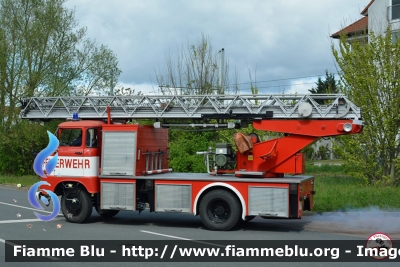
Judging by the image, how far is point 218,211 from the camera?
1369 centimetres

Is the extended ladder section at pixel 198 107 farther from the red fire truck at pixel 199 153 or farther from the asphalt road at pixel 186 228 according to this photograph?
the asphalt road at pixel 186 228

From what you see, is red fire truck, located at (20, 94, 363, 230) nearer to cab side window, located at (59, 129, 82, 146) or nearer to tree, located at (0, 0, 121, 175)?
cab side window, located at (59, 129, 82, 146)

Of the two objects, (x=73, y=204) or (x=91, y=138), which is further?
(x=91, y=138)

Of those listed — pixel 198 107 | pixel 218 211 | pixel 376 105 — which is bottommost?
pixel 218 211

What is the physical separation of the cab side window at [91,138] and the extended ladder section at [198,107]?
0.67 m

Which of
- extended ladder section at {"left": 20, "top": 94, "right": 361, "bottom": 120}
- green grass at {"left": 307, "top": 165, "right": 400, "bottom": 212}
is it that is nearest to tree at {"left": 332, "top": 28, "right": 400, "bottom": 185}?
green grass at {"left": 307, "top": 165, "right": 400, "bottom": 212}

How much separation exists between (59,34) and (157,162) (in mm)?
20696

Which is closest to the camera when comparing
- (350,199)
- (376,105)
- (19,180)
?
(350,199)

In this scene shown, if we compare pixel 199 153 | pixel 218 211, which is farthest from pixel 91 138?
pixel 218 211

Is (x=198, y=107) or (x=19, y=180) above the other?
(x=198, y=107)

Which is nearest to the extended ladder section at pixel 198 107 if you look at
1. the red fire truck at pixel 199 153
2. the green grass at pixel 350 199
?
the red fire truck at pixel 199 153

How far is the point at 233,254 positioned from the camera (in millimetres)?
10570

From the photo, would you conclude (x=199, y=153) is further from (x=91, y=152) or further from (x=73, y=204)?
(x=73, y=204)

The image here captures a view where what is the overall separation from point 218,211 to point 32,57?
2314 cm
